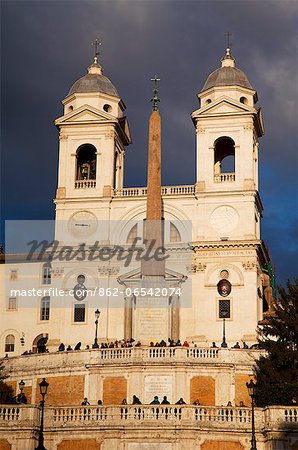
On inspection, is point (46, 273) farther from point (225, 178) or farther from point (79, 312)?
point (225, 178)

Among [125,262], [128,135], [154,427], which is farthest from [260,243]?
[154,427]

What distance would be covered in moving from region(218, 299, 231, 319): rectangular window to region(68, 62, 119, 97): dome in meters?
20.3

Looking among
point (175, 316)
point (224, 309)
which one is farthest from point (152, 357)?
point (224, 309)

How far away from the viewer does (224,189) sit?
78750 mm

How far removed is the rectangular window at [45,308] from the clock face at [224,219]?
15.4 m

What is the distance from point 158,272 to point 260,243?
26.2 ft

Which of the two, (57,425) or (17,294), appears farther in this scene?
(17,294)

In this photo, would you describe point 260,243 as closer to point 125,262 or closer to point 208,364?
point 125,262

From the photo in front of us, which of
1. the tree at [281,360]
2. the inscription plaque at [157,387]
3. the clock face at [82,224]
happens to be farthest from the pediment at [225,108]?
the inscription plaque at [157,387]

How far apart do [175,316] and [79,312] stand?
7707 millimetres

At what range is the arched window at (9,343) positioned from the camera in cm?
8331

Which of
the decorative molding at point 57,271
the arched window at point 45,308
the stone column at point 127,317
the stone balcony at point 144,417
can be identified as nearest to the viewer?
the stone balcony at point 144,417

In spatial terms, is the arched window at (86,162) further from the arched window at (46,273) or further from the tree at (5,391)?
the tree at (5,391)

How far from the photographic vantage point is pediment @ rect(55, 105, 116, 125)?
82.5m
